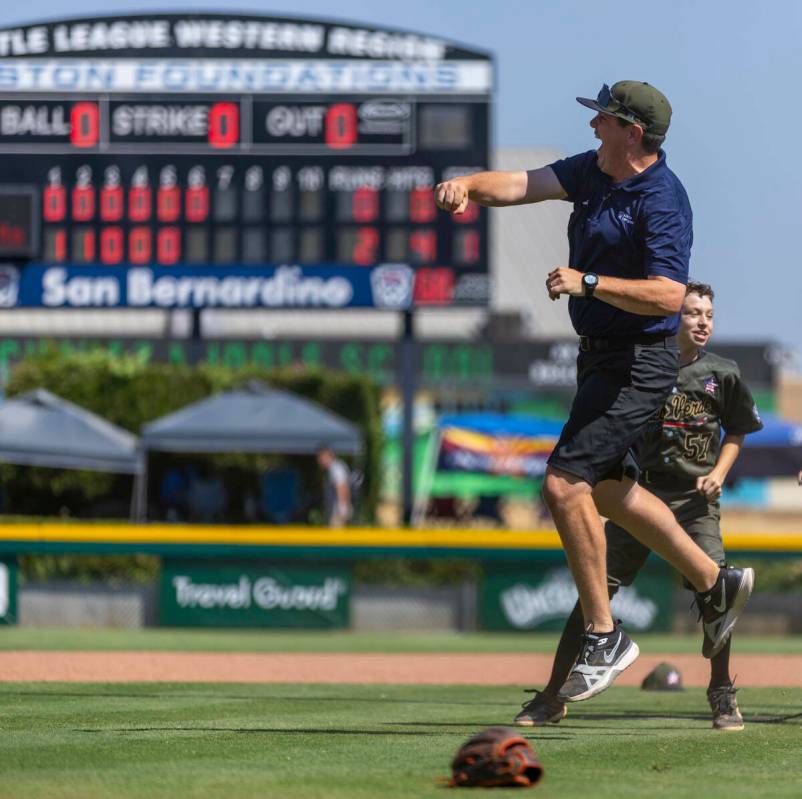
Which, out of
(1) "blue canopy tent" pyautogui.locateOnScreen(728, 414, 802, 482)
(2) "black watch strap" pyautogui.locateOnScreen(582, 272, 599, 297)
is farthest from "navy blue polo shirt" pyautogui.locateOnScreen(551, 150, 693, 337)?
(1) "blue canopy tent" pyautogui.locateOnScreen(728, 414, 802, 482)

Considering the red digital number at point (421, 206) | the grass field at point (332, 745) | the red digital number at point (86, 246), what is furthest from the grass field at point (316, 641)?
the red digital number at point (86, 246)

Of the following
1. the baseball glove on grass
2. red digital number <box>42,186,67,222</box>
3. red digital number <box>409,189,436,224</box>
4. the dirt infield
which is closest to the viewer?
the baseball glove on grass

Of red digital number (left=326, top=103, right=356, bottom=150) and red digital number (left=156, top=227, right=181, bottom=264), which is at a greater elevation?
red digital number (left=326, top=103, right=356, bottom=150)

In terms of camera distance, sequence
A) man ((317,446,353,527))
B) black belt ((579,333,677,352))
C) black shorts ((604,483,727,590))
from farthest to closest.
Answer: man ((317,446,353,527)), black shorts ((604,483,727,590)), black belt ((579,333,677,352))

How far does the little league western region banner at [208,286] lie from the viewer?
21.2 metres

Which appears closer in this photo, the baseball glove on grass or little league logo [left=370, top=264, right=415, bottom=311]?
the baseball glove on grass

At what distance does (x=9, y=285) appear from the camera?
69.3ft

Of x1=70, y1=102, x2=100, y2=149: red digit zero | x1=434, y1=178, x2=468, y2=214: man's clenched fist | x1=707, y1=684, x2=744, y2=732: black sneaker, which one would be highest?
x1=434, y1=178, x2=468, y2=214: man's clenched fist

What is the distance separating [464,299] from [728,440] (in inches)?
581

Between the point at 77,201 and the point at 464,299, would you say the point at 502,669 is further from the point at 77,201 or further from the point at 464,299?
the point at 77,201

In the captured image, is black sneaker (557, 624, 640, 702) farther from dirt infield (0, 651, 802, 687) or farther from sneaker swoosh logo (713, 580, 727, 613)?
dirt infield (0, 651, 802, 687)

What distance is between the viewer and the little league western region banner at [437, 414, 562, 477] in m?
29.3

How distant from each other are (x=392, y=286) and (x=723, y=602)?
15321mm

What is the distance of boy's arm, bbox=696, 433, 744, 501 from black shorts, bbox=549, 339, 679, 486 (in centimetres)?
97
